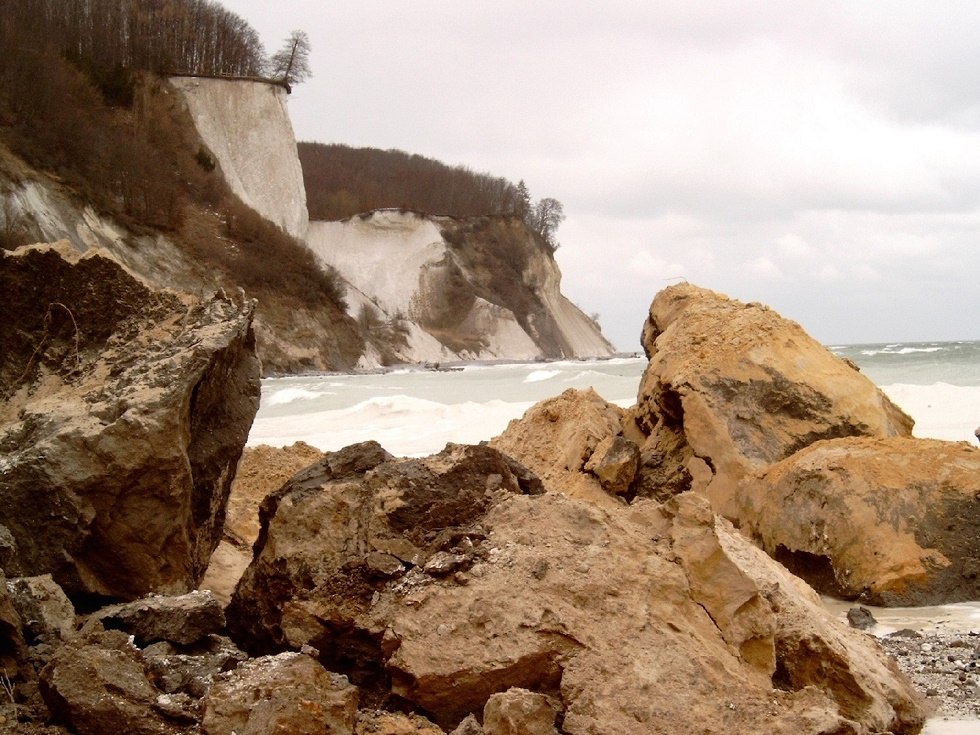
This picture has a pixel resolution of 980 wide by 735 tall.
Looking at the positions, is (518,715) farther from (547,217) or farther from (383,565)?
(547,217)

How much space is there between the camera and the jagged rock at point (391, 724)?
2.52 m

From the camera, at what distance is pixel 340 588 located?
2.95 metres

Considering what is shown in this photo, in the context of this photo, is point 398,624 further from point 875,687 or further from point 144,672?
point 875,687

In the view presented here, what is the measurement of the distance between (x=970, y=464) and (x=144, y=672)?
4726 millimetres

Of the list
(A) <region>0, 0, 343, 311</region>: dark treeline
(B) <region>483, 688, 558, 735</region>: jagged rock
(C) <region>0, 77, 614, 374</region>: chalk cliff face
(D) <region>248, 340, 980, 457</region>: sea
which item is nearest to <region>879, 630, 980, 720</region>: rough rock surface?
(B) <region>483, 688, 558, 735</region>: jagged rock

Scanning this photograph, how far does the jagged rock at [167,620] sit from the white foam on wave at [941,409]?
35.2 feet

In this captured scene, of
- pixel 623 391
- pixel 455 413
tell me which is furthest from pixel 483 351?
pixel 455 413

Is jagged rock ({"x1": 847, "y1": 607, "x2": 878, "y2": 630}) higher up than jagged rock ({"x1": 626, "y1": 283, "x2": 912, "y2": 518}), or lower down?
lower down

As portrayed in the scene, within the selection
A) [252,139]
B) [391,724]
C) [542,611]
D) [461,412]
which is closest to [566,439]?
[542,611]

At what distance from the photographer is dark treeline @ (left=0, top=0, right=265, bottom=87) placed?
1588 inches

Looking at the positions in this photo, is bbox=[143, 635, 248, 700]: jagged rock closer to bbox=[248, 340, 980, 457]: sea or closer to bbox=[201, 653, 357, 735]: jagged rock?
bbox=[201, 653, 357, 735]: jagged rock

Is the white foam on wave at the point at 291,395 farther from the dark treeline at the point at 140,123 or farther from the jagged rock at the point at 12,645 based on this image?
the jagged rock at the point at 12,645

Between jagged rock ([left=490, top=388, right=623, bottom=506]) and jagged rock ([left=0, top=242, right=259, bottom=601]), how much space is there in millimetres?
2695

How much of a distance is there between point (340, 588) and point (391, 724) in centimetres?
50
